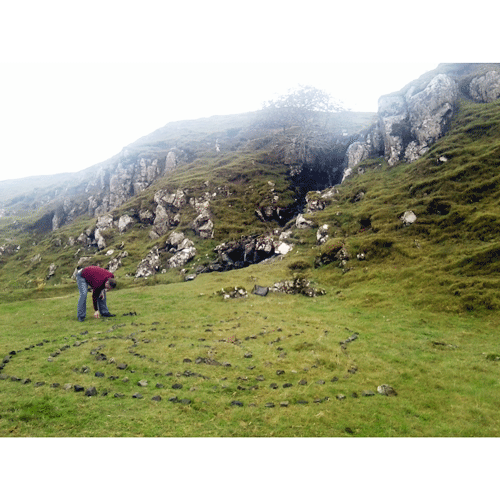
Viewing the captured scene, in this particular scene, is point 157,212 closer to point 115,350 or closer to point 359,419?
point 115,350

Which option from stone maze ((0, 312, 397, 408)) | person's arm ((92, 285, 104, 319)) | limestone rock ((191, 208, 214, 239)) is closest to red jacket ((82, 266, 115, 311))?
person's arm ((92, 285, 104, 319))

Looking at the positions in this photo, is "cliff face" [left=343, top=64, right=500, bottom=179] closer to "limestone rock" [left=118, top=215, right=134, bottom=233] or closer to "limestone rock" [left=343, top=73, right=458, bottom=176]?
"limestone rock" [left=343, top=73, right=458, bottom=176]

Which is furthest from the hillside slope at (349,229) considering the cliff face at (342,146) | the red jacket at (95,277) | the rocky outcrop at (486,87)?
the red jacket at (95,277)

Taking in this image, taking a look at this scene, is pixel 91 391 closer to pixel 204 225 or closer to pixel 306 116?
pixel 204 225

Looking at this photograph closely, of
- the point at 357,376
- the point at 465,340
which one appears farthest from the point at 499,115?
the point at 357,376

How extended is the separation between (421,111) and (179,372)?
90.6m

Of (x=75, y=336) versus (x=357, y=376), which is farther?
(x=75, y=336)

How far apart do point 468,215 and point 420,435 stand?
37.2 meters

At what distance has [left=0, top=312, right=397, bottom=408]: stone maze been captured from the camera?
494 inches

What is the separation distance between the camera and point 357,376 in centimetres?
1505

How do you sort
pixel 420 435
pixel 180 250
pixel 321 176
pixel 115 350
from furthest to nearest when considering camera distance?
pixel 321 176 → pixel 180 250 → pixel 115 350 → pixel 420 435

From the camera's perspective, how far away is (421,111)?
254ft

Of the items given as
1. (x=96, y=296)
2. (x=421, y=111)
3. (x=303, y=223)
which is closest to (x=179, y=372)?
(x=96, y=296)

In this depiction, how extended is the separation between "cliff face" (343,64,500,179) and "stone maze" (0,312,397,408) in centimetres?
7116
